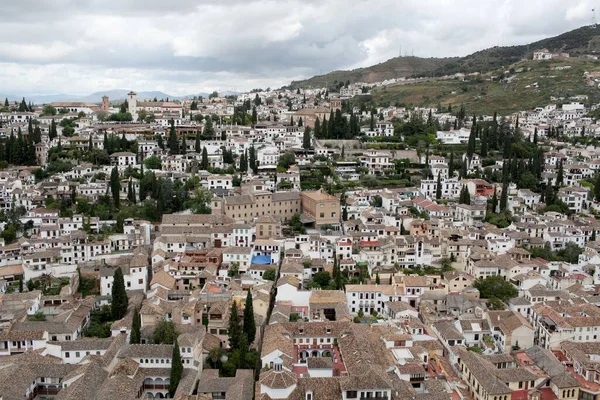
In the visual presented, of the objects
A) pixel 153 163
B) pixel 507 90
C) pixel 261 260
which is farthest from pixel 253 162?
pixel 507 90

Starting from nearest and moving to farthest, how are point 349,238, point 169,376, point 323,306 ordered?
point 169,376
point 323,306
point 349,238

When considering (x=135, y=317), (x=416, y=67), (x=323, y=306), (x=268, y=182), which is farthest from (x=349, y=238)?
(x=416, y=67)

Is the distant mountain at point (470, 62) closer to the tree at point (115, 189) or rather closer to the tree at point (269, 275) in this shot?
the tree at point (115, 189)

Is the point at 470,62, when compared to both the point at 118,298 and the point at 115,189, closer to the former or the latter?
the point at 115,189

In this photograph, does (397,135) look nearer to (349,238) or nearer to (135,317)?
(349,238)

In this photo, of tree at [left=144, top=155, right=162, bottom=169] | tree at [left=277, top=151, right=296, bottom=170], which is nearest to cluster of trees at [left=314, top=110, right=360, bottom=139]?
tree at [left=277, top=151, right=296, bottom=170]

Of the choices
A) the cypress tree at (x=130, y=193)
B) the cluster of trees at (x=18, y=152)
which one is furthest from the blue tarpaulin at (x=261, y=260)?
the cluster of trees at (x=18, y=152)
